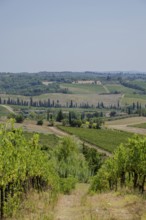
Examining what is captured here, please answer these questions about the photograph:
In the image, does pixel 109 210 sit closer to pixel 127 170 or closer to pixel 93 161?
pixel 127 170

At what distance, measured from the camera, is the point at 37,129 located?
133875 mm

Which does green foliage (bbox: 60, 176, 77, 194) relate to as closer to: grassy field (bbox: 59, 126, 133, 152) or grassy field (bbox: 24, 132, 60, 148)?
grassy field (bbox: 59, 126, 133, 152)

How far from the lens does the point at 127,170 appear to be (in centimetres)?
3312

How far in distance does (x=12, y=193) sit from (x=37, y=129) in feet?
363

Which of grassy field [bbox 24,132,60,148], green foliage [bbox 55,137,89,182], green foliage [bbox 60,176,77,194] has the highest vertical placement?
green foliage [bbox 60,176,77,194]

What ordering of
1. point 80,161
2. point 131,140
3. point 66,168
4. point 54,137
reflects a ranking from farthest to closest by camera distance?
point 54,137
point 80,161
point 66,168
point 131,140

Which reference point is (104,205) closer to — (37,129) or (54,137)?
(54,137)

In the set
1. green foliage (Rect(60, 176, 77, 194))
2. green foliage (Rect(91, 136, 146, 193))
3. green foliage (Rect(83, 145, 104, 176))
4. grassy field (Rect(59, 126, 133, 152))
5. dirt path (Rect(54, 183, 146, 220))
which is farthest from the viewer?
grassy field (Rect(59, 126, 133, 152))

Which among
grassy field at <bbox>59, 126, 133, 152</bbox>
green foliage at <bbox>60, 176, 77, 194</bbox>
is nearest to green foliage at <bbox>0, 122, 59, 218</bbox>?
green foliage at <bbox>60, 176, 77, 194</bbox>

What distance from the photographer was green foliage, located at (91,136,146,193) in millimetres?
31812

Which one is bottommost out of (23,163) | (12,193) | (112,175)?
(112,175)

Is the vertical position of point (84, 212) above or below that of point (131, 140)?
below

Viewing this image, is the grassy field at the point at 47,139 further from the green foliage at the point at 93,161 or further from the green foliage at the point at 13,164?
the green foliage at the point at 13,164

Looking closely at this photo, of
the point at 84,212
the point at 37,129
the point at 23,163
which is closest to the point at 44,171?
the point at 23,163
